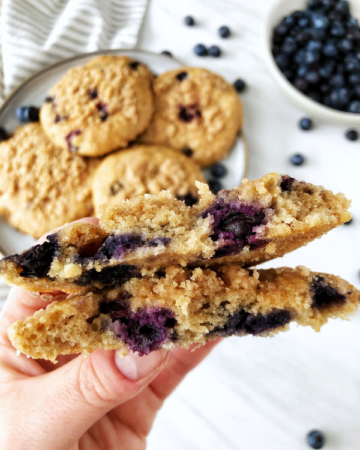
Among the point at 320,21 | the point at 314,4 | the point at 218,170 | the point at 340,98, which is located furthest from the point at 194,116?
the point at 314,4

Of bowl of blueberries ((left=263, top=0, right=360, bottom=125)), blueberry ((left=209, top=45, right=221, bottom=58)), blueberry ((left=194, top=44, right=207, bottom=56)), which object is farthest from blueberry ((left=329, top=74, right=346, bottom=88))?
blueberry ((left=194, top=44, right=207, bottom=56))

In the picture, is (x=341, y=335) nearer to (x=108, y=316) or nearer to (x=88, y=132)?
(x=108, y=316)

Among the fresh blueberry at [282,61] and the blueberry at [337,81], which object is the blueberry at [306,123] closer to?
the blueberry at [337,81]

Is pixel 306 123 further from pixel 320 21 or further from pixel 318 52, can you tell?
pixel 320 21

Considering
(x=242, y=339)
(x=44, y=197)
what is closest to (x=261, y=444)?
(x=242, y=339)

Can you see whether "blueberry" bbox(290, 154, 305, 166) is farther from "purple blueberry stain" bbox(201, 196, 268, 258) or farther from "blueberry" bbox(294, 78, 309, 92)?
"purple blueberry stain" bbox(201, 196, 268, 258)
